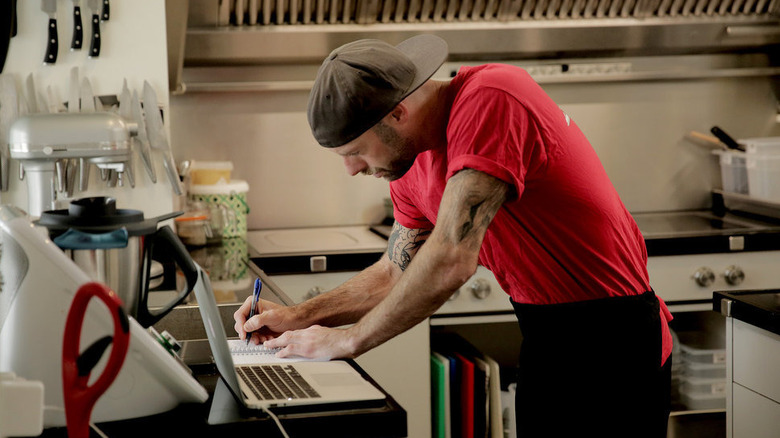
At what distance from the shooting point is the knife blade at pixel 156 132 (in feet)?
7.67

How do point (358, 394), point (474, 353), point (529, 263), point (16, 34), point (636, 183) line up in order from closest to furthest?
point (358, 394), point (529, 263), point (16, 34), point (474, 353), point (636, 183)

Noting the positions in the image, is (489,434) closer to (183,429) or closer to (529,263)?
(529,263)

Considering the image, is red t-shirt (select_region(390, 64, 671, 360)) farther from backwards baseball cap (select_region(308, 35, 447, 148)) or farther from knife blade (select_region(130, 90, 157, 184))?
knife blade (select_region(130, 90, 157, 184))

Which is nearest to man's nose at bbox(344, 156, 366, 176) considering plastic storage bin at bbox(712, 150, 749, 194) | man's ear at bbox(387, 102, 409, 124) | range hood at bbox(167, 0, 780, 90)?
man's ear at bbox(387, 102, 409, 124)

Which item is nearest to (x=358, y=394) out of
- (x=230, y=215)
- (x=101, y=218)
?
(x=101, y=218)

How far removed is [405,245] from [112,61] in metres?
1.11

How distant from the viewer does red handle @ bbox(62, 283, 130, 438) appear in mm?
793

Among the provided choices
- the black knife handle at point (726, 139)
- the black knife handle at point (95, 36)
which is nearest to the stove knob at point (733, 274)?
the black knife handle at point (726, 139)

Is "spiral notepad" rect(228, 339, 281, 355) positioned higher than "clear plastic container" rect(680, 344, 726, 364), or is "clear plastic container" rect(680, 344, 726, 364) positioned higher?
"spiral notepad" rect(228, 339, 281, 355)

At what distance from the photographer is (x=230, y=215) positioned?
9.73 ft

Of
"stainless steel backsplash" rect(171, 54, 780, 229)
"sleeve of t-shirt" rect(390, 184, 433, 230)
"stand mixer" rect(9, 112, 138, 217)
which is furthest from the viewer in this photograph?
"stainless steel backsplash" rect(171, 54, 780, 229)

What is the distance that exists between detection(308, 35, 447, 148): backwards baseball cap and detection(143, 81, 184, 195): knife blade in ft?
3.20

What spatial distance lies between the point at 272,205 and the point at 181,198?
2.12 ft

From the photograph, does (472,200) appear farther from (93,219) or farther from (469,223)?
(93,219)
